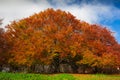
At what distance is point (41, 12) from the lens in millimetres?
55031

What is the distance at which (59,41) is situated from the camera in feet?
169

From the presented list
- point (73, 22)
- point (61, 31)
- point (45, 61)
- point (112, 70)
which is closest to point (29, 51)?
point (45, 61)

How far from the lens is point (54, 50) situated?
166ft

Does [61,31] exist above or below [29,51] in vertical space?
above

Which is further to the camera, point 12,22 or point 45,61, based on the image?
point 12,22

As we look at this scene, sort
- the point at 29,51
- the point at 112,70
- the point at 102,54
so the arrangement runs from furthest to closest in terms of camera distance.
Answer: the point at 112,70 → the point at 102,54 → the point at 29,51

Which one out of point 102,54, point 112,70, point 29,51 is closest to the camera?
point 29,51

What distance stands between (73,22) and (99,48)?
264 inches

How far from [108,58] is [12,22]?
707 inches

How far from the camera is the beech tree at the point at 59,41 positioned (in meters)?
50.2

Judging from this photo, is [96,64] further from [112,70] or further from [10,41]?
[10,41]

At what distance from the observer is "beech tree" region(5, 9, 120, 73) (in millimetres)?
50219

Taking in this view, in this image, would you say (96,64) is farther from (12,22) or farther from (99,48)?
(12,22)

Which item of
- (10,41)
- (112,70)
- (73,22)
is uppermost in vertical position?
(73,22)
